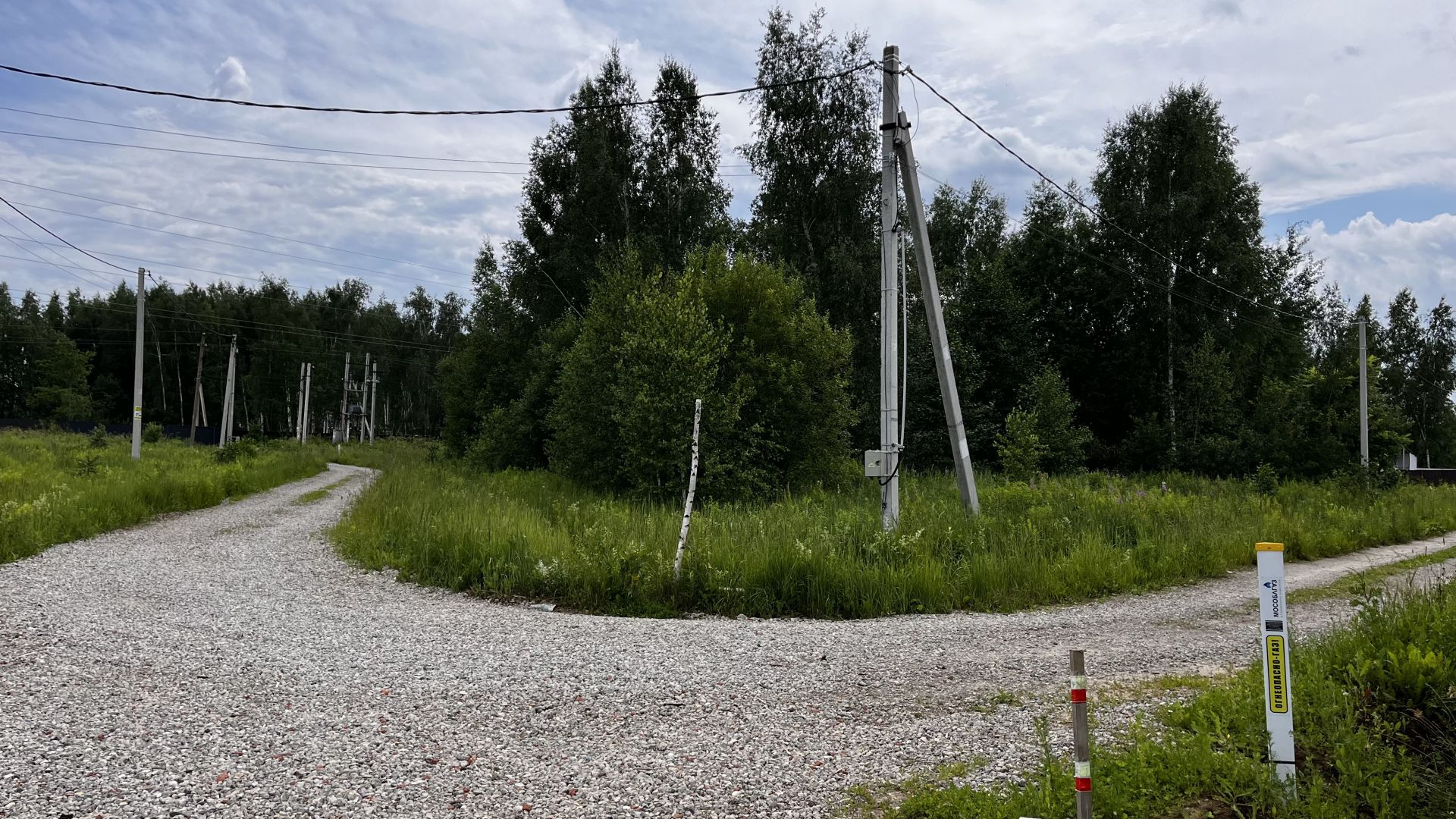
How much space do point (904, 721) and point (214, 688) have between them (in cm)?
454

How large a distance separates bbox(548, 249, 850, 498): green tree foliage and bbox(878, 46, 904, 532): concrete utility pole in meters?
6.31

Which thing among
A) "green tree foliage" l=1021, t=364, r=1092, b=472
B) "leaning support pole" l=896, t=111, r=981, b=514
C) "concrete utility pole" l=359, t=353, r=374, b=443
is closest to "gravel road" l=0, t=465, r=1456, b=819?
"leaning support pole" l=896, t=111, r=981, b=514

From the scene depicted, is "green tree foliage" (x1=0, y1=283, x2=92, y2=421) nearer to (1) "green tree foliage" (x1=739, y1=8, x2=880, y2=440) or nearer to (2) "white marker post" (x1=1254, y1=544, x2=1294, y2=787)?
(1) "green tree foliage" (x1=739, y1=8, x2=880, y2=440)

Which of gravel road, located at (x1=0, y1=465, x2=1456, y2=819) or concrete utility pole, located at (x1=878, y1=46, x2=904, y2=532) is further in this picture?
concrete utility pole, located at (x1=878, y1=46, x2=904, y2=532)

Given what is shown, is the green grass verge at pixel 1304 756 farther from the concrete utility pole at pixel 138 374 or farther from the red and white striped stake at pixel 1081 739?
the concrete utility pole at pixel 138 374

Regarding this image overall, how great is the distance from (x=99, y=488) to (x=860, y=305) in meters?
20.9

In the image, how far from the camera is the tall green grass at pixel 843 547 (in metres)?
9.00

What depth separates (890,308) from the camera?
12.0 meters

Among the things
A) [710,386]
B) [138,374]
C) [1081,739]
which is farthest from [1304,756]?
[138,374]

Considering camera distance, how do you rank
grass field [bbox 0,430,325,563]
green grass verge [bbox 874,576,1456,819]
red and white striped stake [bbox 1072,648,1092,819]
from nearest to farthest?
red and white striped stake [bbox 1072,648,1092,819] < green grass verge [bbox 874,576,1456,819] < grass field [bbox 0,430,325,563]

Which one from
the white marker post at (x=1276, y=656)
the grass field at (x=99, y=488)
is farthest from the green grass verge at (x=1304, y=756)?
the grass field at (x=99, y=488)

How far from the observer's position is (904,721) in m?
4.98

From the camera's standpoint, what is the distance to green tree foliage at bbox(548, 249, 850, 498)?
18.1 m

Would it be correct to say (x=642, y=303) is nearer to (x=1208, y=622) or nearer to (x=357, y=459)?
(x=1208, y=622)
